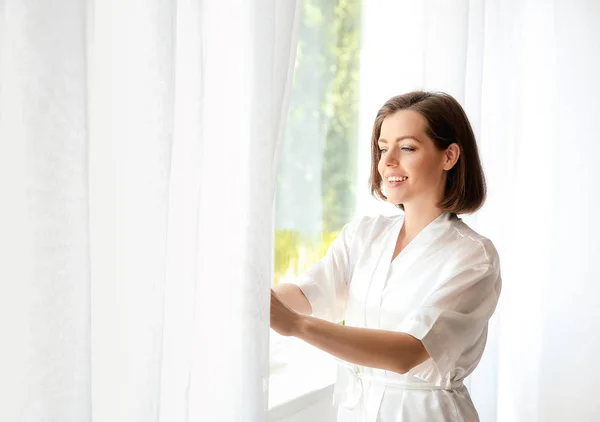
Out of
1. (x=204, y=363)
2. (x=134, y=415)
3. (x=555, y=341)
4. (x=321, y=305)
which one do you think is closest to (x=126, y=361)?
(x=134, y=415)

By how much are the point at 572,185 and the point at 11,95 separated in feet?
6.59

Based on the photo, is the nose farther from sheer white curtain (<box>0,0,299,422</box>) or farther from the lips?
sheer white curtain (<box>0,0,299,422</box>)

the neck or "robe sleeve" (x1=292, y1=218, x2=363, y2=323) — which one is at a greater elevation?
the neck

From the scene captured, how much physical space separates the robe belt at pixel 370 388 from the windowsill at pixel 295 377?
18cm

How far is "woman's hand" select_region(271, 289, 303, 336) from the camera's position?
52.1 inches

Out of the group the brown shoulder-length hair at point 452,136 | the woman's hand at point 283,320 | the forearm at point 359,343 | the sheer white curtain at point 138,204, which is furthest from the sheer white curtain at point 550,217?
the sheer white curtain at point 138,204

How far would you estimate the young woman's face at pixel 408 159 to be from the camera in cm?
158

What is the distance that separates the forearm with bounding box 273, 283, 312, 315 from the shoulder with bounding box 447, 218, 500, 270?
0.34 m

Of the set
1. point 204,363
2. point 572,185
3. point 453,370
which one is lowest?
point 453,370

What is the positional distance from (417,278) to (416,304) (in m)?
0.06

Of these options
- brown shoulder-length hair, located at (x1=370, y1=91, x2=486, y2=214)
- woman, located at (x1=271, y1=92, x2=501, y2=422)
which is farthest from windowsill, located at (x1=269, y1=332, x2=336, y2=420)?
brown shoulder-length hair, located at (x1=370, y1=91, x2=486, y2=214)

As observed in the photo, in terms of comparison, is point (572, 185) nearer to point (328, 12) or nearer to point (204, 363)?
point (328, 12)

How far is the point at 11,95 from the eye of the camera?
2.81 feet

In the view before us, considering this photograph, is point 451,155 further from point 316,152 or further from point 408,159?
point 316,152
